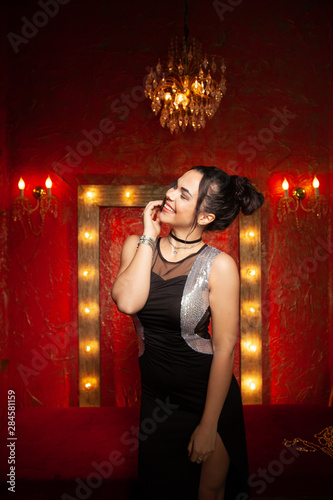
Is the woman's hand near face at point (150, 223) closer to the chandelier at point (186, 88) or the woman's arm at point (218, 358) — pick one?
the woman's arm at point (218, 358)

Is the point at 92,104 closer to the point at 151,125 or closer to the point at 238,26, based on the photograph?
the point at 151,125

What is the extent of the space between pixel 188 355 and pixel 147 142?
2127 millimetres

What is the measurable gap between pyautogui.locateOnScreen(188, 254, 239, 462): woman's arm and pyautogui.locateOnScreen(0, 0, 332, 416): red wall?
5.95 ft

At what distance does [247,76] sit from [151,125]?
936mm

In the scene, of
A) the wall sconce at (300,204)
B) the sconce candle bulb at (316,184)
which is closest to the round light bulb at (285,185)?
the wall sconce at (300,204)

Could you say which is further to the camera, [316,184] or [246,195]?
[316,184]

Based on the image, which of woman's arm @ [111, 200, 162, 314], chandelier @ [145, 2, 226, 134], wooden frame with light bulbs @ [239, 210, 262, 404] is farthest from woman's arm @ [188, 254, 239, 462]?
wooden frame with light bulbs @ [239, 210, 262, 404]

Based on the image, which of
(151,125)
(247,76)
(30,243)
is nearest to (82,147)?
(151,125)

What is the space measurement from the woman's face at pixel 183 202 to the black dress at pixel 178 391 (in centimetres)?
19

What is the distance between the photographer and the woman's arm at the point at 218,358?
A: 4.52 ft

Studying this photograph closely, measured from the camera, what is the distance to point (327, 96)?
3.19 metres

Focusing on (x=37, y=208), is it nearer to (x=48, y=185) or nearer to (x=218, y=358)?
(x=48, y=185)

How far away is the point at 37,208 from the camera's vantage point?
305 cm

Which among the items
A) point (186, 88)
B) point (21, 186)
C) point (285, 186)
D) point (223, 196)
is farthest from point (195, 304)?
point (21, 186)
